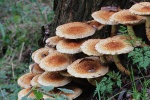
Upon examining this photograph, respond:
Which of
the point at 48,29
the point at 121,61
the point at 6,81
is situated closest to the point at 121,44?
the point at 121,61

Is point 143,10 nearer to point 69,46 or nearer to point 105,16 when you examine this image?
point 105,16

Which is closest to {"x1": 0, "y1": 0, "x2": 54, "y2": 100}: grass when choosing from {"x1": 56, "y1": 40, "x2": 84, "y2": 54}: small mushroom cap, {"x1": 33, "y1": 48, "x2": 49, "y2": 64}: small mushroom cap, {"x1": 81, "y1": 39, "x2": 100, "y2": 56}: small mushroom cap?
{"x1": 33, "y1": 48, "x2": 49, "y2": 64}: small mushroom cap

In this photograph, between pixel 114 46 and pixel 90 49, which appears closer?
pixel 114 46

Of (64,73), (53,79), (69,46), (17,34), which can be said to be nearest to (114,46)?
(69,46)

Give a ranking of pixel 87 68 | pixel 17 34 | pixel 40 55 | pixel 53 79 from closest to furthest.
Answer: pixel 87 68 < pixel 53 79 < pixel 40 55 < pixel 17 34

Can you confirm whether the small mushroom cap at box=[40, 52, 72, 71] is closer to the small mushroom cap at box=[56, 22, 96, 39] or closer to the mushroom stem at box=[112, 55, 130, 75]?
the small mushroom cap at box=[56, 22, 96, 39]

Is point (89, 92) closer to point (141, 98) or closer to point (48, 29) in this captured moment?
point (141, 98)
